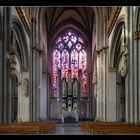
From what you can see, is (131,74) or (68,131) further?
(68,131)

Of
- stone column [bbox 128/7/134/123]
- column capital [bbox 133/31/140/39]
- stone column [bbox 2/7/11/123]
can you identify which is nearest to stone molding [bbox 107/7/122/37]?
stone column [bbox 128/7/134/123]

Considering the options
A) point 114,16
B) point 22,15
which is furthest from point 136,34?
point 22,15

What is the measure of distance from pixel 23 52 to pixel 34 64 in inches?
151

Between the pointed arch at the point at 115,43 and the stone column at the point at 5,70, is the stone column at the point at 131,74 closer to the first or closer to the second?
the pointed arch at the point at 115,43

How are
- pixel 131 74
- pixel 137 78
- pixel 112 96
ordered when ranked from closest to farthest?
pixel 137 78, pixel 131 74, pixel 112 96

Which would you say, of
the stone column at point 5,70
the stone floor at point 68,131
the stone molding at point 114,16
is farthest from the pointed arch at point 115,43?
the stone column at point 5,70

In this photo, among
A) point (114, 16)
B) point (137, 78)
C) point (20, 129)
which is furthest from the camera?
point (114, 16)

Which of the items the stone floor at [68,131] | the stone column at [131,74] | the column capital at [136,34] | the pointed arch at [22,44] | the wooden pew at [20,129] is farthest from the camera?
the pointed arch at [22,44]

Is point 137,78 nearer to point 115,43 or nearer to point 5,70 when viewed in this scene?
point 5,70
